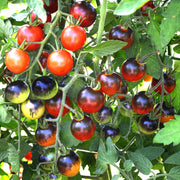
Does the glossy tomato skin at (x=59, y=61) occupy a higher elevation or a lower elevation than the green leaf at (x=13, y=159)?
higher

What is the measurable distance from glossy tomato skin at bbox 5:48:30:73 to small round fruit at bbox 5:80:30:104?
0.03 metres

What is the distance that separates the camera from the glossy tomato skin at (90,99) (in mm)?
557

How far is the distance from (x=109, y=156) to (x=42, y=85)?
192 millimetres

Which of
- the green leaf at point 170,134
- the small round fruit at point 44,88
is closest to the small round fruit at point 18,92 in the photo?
the small round fruit at point 44,88

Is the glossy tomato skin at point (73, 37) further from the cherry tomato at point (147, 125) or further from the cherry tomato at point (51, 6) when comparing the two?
the cherry tomato at point (147, 125)

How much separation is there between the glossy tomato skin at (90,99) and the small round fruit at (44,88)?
0.18 ft

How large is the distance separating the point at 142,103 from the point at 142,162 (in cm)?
13

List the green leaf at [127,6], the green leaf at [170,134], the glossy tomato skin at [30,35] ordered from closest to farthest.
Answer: the green leaf at [127,6] < the green leaf at [170,134] < the glossy tomato skin at [30,35]

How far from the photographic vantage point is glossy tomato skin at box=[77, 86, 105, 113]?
1.83ft

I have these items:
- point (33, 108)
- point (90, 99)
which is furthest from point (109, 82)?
point (33, 108)

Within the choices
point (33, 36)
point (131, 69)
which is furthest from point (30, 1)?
point (131, 69)

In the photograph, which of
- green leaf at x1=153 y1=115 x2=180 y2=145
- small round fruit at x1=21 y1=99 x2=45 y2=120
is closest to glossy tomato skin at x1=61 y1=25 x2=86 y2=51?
small round fruit at x1=21 y1=99 x2=45 y2=120

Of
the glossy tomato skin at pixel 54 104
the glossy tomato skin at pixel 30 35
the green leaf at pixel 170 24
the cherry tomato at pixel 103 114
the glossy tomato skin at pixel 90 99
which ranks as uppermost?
the green leaf at pixel 170 24

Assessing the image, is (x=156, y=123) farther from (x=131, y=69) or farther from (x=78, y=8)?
(x=78, y=8)
